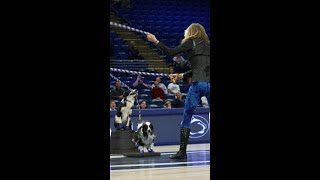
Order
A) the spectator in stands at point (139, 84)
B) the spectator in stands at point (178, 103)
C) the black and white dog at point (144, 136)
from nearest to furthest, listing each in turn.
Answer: the black and white dog at point (144, 136), the spectator in stands at point (178, 103), the spectator in stands at point (139, 84)

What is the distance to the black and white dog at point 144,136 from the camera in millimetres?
9531

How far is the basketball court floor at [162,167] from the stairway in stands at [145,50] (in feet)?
19.7

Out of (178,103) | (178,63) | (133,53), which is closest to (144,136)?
(178,103)

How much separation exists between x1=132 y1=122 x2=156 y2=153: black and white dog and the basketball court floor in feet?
0.92

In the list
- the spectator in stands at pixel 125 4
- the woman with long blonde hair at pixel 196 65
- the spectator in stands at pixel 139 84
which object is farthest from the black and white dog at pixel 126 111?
the spectator in stands at pixel 125 4

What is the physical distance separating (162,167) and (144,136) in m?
1.62

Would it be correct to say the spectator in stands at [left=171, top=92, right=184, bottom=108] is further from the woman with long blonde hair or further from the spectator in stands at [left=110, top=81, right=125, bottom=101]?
the woman with long blonde hair

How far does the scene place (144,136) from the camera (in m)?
9.55

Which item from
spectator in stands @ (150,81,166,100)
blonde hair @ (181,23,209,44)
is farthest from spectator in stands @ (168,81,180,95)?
blonde hair @ (181,23,209,44)

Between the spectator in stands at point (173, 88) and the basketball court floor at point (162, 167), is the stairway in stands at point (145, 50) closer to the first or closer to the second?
the spectator in stands at point (173, 88)

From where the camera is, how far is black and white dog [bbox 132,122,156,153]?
9.53 metres
